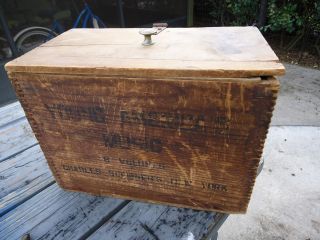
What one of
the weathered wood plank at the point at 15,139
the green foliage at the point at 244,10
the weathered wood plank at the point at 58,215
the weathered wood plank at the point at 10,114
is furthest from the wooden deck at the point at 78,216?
the green foliage at the point at 244,10

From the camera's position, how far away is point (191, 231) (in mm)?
858

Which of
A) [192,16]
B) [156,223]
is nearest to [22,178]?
[156,223]

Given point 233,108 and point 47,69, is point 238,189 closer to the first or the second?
point 233,108

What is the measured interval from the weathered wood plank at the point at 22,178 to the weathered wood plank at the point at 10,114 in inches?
13.3

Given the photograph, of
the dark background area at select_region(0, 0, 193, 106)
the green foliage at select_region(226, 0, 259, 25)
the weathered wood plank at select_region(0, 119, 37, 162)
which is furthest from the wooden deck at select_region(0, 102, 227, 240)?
the green foliage at select_region(226, 0, 259, 25)

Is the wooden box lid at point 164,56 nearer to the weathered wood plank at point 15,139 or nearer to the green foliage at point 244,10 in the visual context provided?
the weathered wood plank at point 15,139

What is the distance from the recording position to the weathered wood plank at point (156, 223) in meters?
0.85

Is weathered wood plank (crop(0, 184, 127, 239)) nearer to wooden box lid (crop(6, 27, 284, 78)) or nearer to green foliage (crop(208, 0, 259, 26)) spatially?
wooden box lid (crop(6, 27, 284, 78))

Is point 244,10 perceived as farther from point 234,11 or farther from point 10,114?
point 10,114

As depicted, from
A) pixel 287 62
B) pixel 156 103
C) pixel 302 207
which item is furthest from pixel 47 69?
pixel 287 62

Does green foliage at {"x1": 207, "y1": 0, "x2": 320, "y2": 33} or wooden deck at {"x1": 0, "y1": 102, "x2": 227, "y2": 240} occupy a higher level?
wooden deck at {"x1": 0, "y1": 102, "x2": 227, "y2": 240}

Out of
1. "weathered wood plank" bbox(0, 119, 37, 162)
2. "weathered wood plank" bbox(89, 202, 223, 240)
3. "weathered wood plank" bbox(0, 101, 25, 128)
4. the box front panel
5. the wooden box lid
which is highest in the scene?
the wooden box lid

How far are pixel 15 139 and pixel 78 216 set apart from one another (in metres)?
0.62

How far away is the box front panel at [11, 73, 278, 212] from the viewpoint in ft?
2.35
